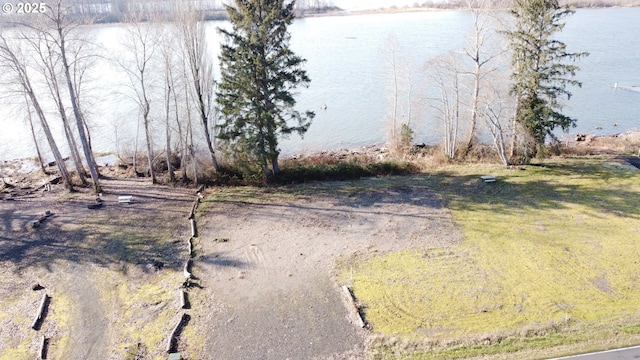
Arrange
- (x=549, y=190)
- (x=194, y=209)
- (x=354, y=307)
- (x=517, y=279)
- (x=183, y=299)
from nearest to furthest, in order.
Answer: (x=354, y=307), (x=183, y=299), (x=517, y=279), (x=194, y=209), (x=549, y=190)

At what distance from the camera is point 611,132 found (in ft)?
109

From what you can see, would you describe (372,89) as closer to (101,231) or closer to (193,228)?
(193,228)

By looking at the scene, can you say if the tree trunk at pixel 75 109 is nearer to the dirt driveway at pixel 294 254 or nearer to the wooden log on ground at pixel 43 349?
the dirt driveway at pixel 294 254

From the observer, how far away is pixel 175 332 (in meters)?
12.4

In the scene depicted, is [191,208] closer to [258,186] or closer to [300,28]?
[258,186]

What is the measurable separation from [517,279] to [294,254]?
7.64 meters

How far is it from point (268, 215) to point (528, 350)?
37.8 ft

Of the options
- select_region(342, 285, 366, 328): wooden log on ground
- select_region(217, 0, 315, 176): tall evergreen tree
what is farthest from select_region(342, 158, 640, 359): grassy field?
select_region(217, 0, 315, 176): tall evergreen tree

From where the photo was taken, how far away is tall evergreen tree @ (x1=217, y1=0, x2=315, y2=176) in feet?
66.4

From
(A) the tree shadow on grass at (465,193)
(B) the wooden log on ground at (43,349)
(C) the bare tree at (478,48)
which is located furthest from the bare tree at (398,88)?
(B) the wooden log on ground at (43,349)

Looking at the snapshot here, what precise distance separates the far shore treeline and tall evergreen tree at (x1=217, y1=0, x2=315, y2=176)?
0.17ft

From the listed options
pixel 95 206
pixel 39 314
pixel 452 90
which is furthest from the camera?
pixel 452 90

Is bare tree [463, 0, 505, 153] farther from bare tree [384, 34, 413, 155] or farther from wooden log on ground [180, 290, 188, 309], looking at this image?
wooden log on ground [180, 290, 188, 309]

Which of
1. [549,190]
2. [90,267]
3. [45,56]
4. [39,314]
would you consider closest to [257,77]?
[45,56]
